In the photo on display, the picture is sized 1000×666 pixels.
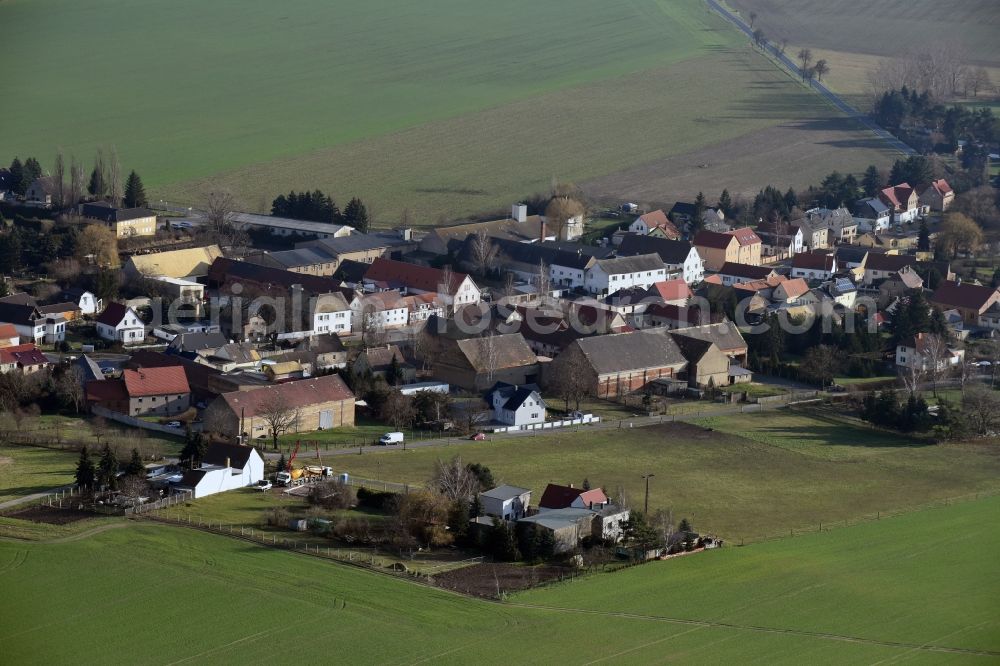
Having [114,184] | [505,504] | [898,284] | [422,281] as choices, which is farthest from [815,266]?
[505,504]

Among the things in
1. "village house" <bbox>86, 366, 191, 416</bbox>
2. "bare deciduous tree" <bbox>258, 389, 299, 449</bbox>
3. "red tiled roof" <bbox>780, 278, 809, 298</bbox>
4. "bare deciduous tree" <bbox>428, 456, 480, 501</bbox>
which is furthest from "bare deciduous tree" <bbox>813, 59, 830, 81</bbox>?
"bare deciduous tree" <bbox>428, 456, 480, 501</bbox>

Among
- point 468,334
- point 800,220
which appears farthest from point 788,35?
point 468,334

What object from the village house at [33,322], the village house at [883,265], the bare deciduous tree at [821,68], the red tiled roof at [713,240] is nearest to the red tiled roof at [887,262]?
the village house at [883,265]

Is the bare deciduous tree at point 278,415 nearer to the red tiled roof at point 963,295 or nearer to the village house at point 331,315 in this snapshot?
the village house at point 331,315

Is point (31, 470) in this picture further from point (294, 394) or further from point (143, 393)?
point (294, 394)

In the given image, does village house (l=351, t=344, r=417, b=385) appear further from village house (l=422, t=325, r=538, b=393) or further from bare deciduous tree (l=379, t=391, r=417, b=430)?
bare deciduous tree (l=379, t=391, r=417, b=430)

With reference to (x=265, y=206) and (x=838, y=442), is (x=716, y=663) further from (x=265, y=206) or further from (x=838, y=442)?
(x=265, y=206)
